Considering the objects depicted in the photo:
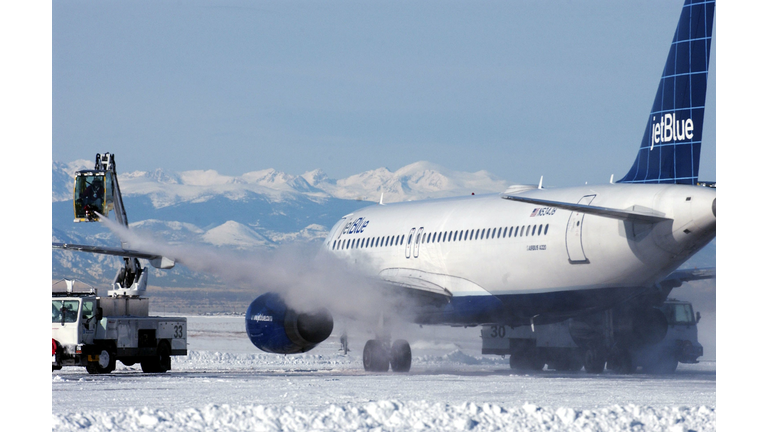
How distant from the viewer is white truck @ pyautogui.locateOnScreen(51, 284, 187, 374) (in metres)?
26.0

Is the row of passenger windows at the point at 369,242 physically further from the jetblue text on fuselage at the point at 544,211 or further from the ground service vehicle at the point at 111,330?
the ground service vehicle at the point at 111,330

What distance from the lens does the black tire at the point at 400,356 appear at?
28781 millimetres

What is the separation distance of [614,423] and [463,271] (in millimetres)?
13232

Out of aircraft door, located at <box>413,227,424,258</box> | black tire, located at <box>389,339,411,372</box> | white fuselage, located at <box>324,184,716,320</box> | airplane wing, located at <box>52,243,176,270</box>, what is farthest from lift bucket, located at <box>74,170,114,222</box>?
black tire, located at <box>389,339,411,372</box>

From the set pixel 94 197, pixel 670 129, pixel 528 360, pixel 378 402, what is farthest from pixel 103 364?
pixel 670 129

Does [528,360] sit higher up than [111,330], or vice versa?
[111,330]

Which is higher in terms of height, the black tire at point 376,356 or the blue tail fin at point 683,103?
the blue tail fin at point 683,103

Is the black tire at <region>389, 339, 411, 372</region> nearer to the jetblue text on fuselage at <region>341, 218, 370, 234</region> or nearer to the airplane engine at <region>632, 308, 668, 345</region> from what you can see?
the jetblue text on fuselage at <region>341, 218, 370, 234</region>

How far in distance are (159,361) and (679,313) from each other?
55.7 ft

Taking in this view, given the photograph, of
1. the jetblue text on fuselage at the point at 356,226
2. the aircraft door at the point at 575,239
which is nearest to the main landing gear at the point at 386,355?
the jetblue text on fuselage at the point at 356,226

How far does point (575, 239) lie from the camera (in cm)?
2358

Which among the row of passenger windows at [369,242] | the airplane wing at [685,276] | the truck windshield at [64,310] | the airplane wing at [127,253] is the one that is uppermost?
the row of passenger windows at [369,242]

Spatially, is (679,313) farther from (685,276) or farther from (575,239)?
(575,239)

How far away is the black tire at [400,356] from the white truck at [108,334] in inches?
231
